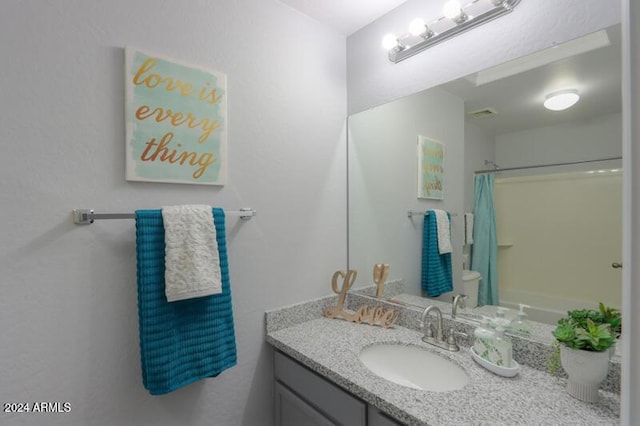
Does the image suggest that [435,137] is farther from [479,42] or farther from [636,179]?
[636,179]

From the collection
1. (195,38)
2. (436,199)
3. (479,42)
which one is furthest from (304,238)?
(479,42)

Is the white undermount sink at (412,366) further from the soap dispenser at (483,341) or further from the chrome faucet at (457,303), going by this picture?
the chrome faucet at (457,303)

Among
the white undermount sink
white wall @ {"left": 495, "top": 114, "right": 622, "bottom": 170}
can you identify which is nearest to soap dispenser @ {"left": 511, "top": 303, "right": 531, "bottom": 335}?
the white undermount sink

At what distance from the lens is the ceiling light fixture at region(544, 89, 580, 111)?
1.03 m

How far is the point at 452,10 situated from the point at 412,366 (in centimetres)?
142

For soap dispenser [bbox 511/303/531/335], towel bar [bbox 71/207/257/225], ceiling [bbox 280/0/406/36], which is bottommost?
soap dispenser [bbox 511/303/531/335]

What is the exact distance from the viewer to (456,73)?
1297 mm

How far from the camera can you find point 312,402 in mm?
1166

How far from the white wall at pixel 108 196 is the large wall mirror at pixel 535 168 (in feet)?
2.00

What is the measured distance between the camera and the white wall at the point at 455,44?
1.00 meters

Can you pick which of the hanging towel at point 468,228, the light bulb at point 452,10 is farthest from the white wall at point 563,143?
the light bulb at point 452,10

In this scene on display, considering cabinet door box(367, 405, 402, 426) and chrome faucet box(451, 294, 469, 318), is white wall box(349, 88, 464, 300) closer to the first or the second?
chrome faucet box(451, 294, 469, 318)

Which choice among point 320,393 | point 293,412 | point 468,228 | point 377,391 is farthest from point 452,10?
point 293,412

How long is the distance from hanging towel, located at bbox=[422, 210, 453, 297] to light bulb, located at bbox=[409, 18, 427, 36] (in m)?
0.78
